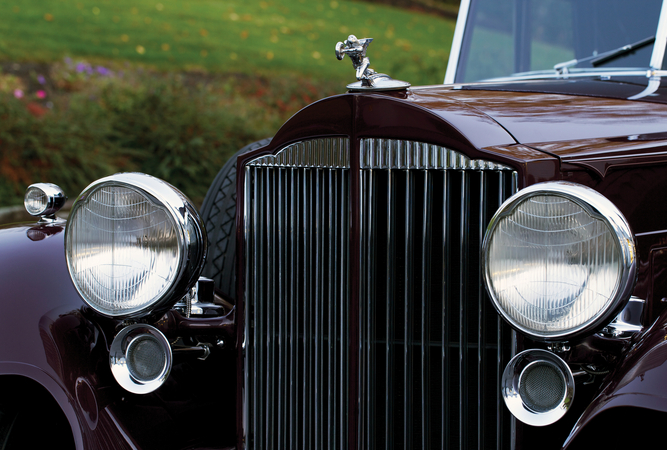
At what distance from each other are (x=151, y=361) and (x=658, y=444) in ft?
4.25

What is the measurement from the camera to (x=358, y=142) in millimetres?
1701

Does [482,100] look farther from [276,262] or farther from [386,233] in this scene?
[276,262]

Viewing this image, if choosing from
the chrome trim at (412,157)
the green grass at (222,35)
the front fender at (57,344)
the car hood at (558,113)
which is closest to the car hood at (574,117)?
the car hood at (558,113)

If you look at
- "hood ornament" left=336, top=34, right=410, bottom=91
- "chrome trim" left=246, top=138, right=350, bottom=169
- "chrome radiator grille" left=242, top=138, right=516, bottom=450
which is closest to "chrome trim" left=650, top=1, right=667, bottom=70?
"hood ornament" left=336, top=34, right=410, bottom=91

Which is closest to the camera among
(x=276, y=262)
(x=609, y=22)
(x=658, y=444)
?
(x=658, y=444)

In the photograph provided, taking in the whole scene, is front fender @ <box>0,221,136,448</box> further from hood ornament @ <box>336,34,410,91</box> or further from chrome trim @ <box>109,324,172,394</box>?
hood ornament @ <box>336,34,410,91</box>

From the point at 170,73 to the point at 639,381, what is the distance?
9.13 m

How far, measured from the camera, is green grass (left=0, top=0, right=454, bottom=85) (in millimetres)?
9742

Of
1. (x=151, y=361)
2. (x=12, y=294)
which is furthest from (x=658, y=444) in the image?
(x=12, y=294)

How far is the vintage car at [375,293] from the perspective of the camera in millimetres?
1463

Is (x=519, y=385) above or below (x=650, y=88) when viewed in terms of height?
below

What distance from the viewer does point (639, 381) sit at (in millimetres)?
1360

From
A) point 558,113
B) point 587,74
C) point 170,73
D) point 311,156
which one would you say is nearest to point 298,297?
point 311,156

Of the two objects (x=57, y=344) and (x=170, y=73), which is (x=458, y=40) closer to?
(x=57, y=344)
